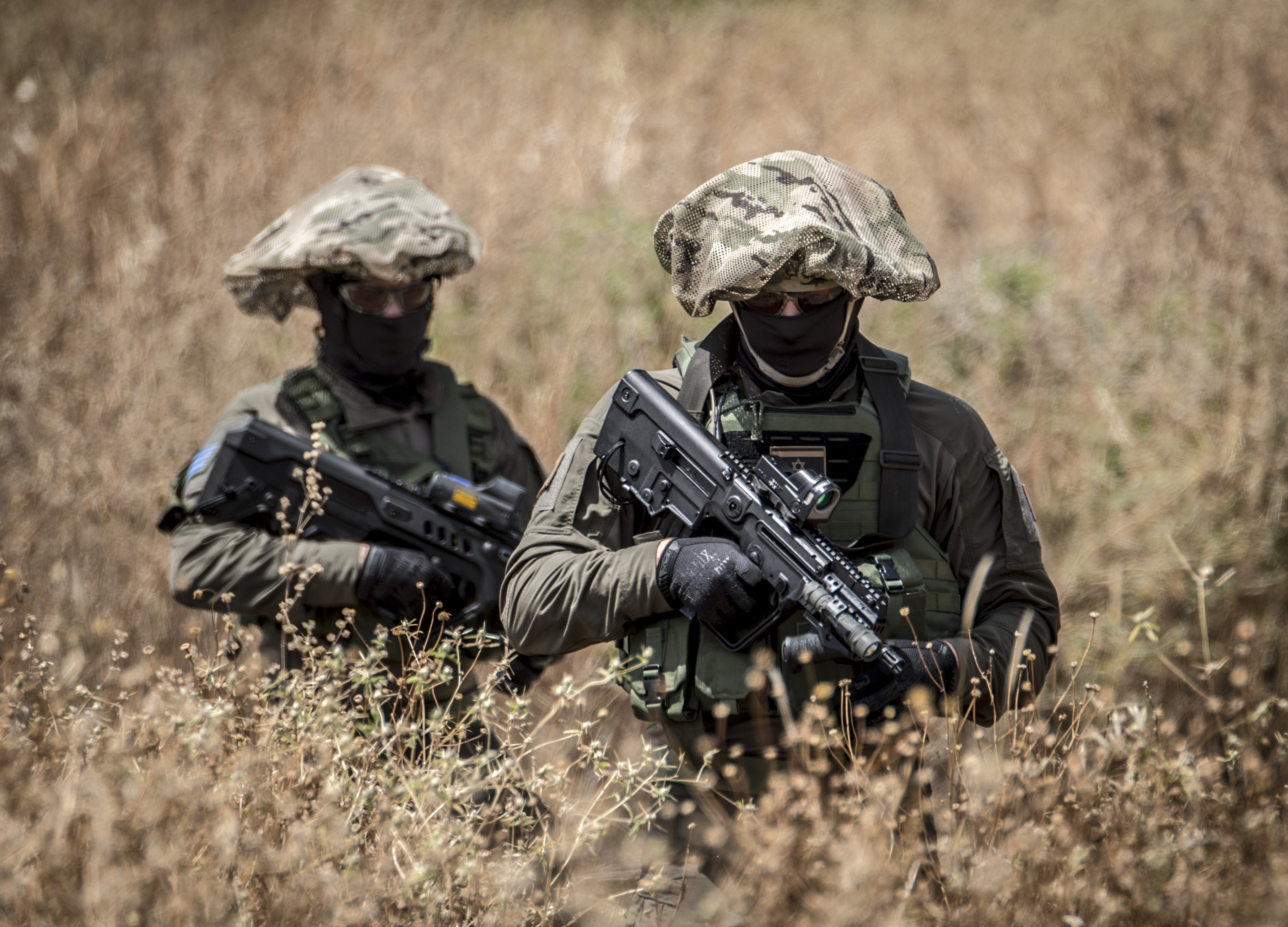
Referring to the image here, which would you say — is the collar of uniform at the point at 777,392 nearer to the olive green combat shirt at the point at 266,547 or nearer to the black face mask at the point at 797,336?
the black face mask at the point at 797,336

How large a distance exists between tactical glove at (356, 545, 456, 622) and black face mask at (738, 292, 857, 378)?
1270 mm

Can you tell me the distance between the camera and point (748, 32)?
35.2 feet

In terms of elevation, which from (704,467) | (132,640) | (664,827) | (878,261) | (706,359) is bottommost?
(132,640)

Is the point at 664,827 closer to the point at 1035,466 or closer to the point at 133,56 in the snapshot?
the point at 1035,466

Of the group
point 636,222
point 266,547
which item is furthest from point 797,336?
point 636,222

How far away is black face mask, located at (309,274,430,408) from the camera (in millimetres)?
3482

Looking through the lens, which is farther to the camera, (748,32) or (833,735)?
(748,32)

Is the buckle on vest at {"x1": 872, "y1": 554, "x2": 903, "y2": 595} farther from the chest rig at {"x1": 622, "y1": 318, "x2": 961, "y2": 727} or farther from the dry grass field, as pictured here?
the dry grass field

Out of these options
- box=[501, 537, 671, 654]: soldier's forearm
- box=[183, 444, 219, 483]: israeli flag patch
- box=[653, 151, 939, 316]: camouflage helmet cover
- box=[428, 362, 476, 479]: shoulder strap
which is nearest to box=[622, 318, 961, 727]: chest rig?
box=[501, 537, 671, 654]: soldier's forearm

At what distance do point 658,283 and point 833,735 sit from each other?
4.25m

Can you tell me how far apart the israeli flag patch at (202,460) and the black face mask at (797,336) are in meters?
1.71

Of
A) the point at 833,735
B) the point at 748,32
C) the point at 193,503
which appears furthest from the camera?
the point at 748,32

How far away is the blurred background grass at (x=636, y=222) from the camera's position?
4609mm

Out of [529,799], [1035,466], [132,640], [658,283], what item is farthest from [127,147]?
[529,799]
